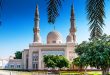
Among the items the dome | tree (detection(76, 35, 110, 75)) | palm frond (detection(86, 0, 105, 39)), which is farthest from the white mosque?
palm frond (detection(86, 0, 105, 39))

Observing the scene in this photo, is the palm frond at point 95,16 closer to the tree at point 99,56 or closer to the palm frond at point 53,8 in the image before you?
the palm frond at point 53,8

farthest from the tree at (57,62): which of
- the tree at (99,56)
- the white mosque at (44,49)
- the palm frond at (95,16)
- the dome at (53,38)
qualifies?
the palm frond at (95,16)

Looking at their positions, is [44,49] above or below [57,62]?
above

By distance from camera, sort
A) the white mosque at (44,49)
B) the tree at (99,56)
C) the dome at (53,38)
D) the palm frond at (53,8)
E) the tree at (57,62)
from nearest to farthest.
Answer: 1. the palm frond at (53,8)
2. the tree at (99,56)
3. the tree at (57,62)
4. the white mosque at (44,49)
5. the dome at (53,38)

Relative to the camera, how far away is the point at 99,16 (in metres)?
1.30

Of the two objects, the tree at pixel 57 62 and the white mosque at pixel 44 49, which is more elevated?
the white mosque at pixel 44 49

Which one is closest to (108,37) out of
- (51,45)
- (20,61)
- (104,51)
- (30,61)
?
(104,51)

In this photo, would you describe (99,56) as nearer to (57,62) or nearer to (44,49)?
(57,62)

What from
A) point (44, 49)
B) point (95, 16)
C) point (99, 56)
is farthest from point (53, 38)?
point (95, 16)

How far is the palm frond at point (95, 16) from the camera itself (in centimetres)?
127

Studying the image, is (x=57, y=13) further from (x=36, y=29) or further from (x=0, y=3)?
(x=36, y=29)

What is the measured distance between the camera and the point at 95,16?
1.29 m

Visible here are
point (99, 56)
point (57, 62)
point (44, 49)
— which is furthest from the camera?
point (44, 49)

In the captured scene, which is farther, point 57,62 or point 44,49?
point 44,49
